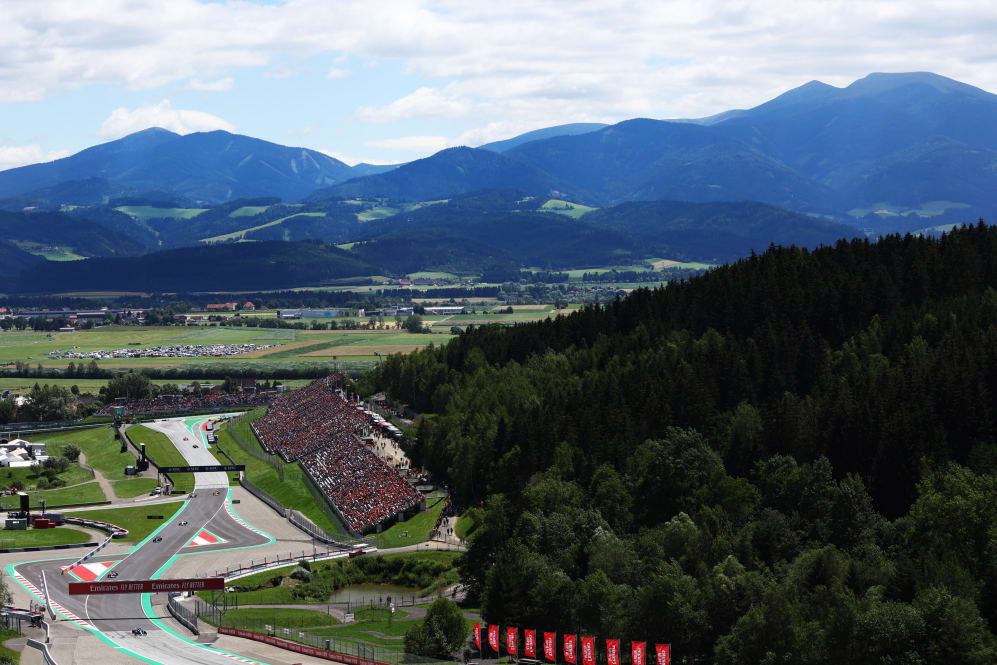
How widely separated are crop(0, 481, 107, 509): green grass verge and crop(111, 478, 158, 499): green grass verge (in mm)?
1698

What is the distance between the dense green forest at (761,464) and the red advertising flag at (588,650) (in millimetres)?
3585

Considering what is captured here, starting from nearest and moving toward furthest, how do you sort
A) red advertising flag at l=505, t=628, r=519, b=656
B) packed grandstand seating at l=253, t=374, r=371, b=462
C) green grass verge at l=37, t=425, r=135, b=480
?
red advertising flag at l=505, t=628, r=519, b=656 < packed grandstand seating at l=253, t=374, r=371, b=462 < green grass verge at l=37, t=425, r=135, b=480

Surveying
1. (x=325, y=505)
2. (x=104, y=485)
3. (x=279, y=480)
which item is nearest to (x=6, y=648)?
(x=325, y=505)

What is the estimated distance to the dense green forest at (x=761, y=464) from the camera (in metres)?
62.3

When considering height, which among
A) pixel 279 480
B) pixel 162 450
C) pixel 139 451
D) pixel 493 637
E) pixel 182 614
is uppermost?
pixel 493 637

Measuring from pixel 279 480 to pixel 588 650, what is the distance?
7020cm

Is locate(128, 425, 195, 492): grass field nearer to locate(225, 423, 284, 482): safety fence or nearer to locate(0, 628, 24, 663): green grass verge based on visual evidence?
locate(225, 423, 284, 482): safety fence

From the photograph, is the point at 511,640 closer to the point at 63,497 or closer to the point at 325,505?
the point at 325,505

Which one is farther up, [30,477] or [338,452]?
[338,452]

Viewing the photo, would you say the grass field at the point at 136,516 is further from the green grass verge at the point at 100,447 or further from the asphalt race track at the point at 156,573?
the green grass verge at the point at 100,447

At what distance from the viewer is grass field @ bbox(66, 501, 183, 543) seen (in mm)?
104750

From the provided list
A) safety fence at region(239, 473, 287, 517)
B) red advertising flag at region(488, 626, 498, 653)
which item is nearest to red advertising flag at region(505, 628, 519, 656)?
red advertising flag at region(488, 626, 498, 653)

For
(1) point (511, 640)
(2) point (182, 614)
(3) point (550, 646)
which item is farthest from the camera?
(2) point (182, 614)

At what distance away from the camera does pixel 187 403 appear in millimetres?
190125
